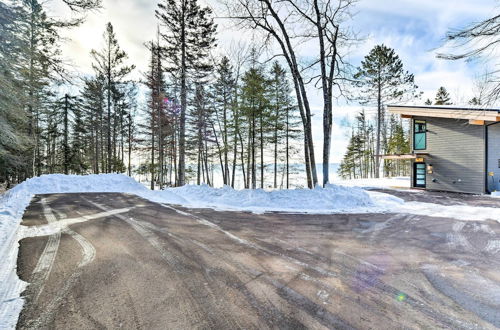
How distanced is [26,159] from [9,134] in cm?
1199

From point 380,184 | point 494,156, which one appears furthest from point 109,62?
point 494,156

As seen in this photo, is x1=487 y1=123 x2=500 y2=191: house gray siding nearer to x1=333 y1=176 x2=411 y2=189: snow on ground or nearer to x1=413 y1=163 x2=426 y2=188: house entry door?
x1=413 y1=163 x2=426 y2=188: house entry door

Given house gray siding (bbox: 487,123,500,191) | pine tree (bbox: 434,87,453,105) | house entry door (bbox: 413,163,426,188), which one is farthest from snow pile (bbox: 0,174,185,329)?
pine tree (bbox: 434,87,453,105)

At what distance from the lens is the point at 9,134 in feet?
25.3

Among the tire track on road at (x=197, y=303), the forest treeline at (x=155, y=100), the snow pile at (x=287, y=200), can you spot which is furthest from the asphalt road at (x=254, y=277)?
the forest treeline at (x=155, y=100)

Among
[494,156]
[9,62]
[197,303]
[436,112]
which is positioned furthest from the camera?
[436,112]

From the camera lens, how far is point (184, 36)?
47.5 ft

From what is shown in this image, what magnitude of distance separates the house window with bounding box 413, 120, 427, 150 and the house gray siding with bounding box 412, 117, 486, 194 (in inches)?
12.5

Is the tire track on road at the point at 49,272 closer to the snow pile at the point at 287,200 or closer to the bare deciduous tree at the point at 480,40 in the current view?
the snow pile at the point at 287,200

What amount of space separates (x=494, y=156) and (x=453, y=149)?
2062 mm

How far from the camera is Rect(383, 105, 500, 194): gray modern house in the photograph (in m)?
14.2

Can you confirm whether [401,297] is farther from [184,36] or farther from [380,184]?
[380,184]

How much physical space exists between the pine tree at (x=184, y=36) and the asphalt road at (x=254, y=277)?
9.99 metres

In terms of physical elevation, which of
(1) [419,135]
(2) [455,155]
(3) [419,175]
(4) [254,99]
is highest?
(4) [254,99]
